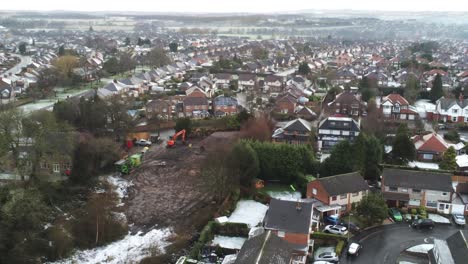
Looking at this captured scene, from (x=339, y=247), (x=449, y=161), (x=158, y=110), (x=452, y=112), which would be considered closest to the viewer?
(x=339, y=247)

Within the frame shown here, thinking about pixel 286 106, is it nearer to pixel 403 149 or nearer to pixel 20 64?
pixel 403 149

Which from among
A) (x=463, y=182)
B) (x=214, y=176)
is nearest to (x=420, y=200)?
A: (x=463, y=182)

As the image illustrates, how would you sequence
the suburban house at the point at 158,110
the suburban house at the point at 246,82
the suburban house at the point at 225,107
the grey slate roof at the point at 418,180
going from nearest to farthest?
the grey slate roof at the point at 418,180
the suburban house at the point at 158,110
the suburban house at the point at 225,107
the suburban house at the point at 246,82

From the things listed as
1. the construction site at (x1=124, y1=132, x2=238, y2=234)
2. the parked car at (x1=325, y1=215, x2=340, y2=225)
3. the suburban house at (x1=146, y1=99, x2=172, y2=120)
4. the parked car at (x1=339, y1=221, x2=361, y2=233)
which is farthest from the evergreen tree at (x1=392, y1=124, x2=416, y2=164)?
the suburban house at (x1=146, y1=99, x2=172, y2=120)

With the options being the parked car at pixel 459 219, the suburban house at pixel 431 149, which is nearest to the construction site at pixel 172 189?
the parked car at pixel 459 219

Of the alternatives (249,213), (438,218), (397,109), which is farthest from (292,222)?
(397,109)

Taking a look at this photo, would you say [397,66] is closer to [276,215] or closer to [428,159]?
[428,159]

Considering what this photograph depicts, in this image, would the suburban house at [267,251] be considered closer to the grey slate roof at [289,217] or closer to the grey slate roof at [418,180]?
the grey slate roof at [289,217]
